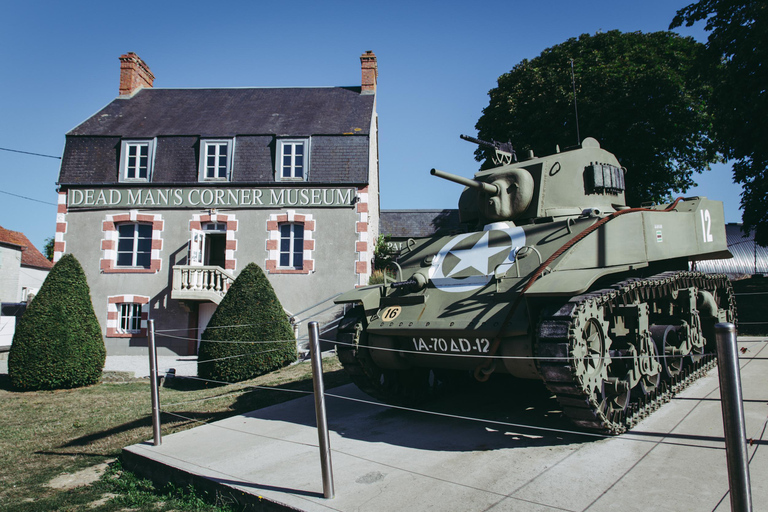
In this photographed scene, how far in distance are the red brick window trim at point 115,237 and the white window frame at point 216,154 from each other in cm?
207

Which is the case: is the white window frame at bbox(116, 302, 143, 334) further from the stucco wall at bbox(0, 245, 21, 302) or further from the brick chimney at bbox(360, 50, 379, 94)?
the stucco wall at bbox(0, 245, 21, 302)

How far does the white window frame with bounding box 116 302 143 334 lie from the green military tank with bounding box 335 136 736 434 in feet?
43.9

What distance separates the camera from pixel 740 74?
13.6 m

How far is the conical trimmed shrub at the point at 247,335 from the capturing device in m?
11.2

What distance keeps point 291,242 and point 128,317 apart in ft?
19.5

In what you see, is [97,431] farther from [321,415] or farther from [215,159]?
[215,159]

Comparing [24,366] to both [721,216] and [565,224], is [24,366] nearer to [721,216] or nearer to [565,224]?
[565,224]

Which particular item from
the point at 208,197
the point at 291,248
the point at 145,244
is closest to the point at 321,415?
the point at 291,248

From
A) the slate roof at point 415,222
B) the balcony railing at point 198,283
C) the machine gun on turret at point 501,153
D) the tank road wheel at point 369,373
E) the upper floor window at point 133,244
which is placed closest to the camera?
the tank road wheel at point 369,373

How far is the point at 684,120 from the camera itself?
1881 centimetres

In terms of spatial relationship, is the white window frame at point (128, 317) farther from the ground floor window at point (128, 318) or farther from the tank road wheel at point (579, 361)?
the tank road wheel at point (579, 361)

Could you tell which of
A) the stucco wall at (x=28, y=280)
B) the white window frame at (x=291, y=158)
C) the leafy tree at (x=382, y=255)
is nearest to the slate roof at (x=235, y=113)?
the white window frame at (x=291, y=158)

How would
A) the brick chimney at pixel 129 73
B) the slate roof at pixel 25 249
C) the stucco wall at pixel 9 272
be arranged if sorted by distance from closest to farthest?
the brick chimney at pixel 129 73, the stucco wall at pixel 9 272, the slate roof at pixel 25 249

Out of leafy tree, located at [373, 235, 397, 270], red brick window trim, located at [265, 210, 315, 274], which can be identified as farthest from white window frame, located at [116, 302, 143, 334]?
leafy tree, located at [373, 235, 397, 270]
